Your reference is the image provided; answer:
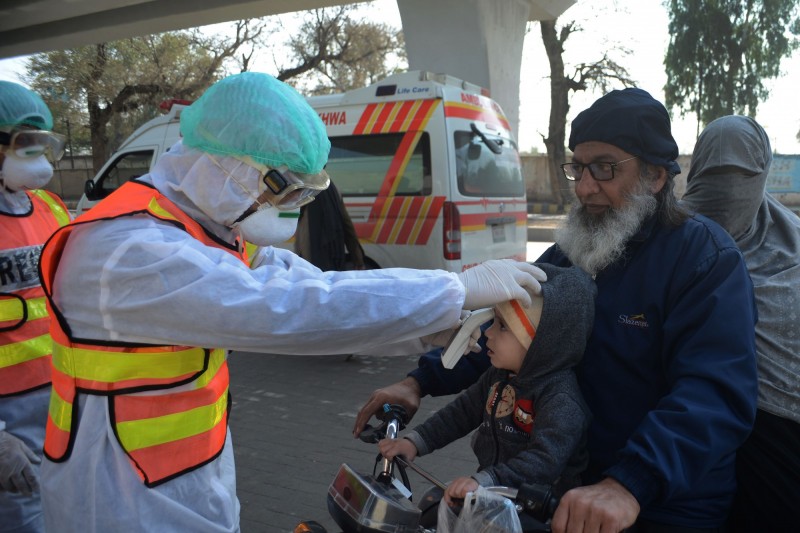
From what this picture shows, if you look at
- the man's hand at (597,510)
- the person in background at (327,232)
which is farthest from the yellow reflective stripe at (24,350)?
the person in background at (327,232)

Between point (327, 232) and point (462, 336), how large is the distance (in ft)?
17.6

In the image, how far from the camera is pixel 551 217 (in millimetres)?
25016

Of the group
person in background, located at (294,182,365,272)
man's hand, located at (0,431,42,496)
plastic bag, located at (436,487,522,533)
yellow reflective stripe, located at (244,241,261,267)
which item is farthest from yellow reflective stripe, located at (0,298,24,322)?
person in background, located at (294,182,365,272)

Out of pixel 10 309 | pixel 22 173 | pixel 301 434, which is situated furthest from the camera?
pixel 301 434

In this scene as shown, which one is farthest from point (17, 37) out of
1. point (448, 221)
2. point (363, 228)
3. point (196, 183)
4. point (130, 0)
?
point (196, 183)

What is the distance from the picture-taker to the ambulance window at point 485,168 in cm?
740

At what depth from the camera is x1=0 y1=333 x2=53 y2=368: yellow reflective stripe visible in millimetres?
2436

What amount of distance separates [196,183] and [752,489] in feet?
5.78

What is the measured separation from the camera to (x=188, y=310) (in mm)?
1462

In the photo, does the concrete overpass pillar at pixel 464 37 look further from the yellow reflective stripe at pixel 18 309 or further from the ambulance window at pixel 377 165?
the yellow reflective stripe at pixel 18 309

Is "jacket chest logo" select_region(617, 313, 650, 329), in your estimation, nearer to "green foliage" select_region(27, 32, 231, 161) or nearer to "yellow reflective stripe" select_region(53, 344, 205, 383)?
"yellow reflective stripe" select_region(53, 344, 205, 383)

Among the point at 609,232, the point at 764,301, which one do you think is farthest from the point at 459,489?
the point at 764,301

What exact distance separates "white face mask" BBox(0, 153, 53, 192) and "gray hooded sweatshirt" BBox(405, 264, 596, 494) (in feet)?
6.17

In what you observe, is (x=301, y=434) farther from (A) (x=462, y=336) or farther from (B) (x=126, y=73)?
(B) (x=126, y=73)
